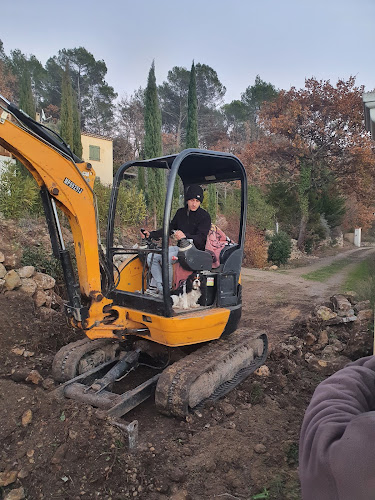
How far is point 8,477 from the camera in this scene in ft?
8.95

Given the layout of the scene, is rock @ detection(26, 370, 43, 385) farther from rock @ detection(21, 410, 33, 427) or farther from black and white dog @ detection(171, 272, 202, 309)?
black and white dog @ detection(171, 272, 202, 309)

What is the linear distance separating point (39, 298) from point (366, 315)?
5468 mm

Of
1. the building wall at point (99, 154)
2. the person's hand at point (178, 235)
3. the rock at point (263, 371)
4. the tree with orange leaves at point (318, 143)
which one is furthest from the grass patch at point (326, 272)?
the building wall at point (99, 154)

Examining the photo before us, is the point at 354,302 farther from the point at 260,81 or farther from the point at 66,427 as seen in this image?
the point at 260,81

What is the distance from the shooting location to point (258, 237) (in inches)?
670

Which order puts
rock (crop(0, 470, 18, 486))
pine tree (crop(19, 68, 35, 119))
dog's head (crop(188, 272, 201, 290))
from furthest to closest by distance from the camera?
pine tree (crop(19, 68, 35, 119)) < dog's head (crop(188, 272, 201, 290)) < rock (crop(0, 470, 18, 486))

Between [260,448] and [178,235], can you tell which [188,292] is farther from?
[260,448]

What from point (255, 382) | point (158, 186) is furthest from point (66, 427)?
point (158, 186)

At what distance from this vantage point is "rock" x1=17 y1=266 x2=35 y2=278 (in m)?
6.57

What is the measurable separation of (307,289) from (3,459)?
29.3ft

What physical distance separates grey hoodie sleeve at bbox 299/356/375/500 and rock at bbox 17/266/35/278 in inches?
249

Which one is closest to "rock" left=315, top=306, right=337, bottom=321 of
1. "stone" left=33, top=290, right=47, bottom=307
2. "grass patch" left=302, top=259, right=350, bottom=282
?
"stone" left=33, top=290, right=47, bottom=307

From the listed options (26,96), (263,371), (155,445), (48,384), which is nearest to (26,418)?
(48,384)

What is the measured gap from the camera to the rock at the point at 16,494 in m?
2.56
